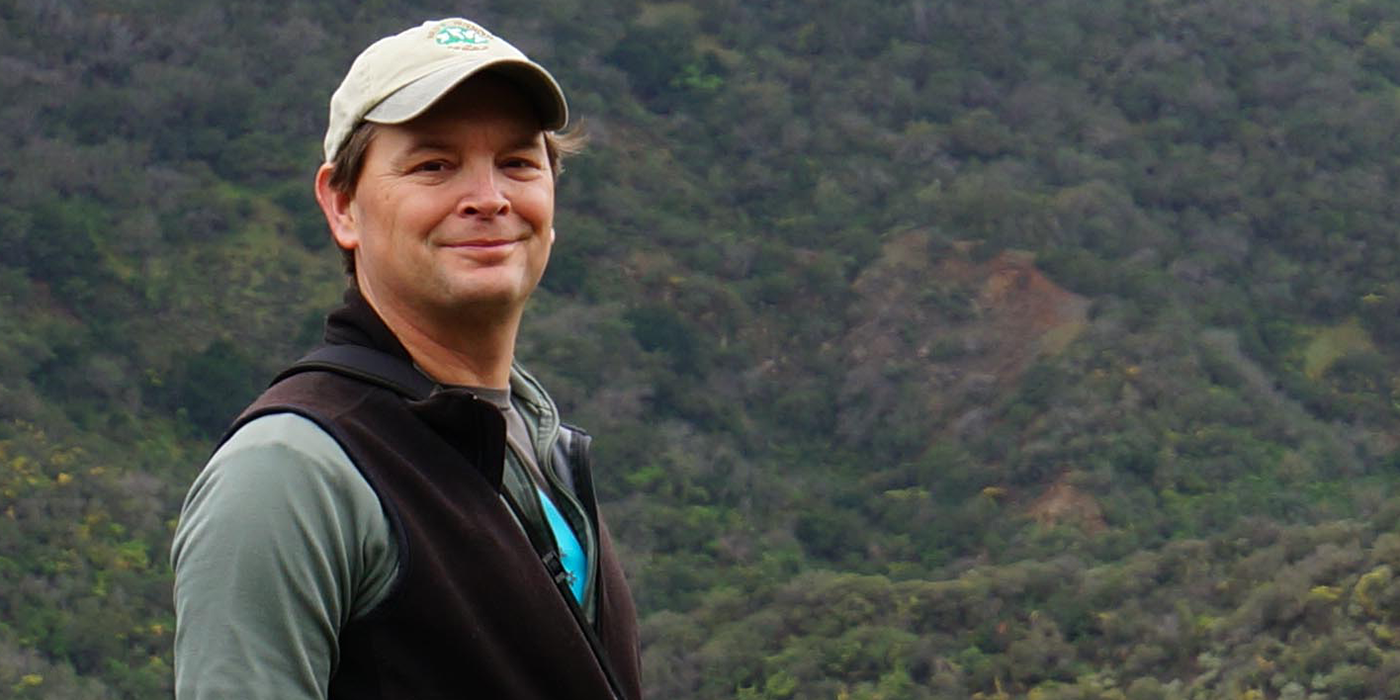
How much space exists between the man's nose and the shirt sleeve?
1.16ft

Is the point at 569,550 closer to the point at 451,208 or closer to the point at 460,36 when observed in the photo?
the point at 451,208

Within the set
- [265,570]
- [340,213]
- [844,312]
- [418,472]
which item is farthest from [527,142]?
[844,312]

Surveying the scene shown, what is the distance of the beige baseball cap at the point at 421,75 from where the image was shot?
2045 mm

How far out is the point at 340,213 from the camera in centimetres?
217

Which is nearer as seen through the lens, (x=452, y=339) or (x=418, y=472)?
(x=418, y=472)

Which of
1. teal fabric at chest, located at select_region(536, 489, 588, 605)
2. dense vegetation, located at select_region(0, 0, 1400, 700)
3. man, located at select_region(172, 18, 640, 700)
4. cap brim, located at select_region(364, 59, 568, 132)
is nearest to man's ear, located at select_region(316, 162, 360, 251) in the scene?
man, located at select_region(172, 18, 640, 700)

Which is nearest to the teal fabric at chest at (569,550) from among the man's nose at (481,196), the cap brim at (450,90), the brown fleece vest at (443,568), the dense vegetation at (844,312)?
the brown fleece vest at (443,568)

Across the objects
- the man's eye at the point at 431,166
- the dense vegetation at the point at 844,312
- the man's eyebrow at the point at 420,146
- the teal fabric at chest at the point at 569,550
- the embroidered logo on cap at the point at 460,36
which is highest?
the embroidered logo on cap at the point at 460,36

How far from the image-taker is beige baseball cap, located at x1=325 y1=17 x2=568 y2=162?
2.04 m

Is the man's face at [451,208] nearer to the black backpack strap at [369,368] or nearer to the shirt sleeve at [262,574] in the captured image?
the black backpack strap at [369,368]

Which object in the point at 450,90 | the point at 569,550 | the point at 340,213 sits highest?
the point at 450,90

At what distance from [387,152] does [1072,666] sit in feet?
35.9

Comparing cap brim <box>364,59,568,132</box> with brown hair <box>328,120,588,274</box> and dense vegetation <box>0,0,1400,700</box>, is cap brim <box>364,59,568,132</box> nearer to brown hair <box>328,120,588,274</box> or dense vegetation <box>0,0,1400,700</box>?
brown hair <box>328,120,588,274</box>

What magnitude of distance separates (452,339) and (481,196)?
0.50 ft
